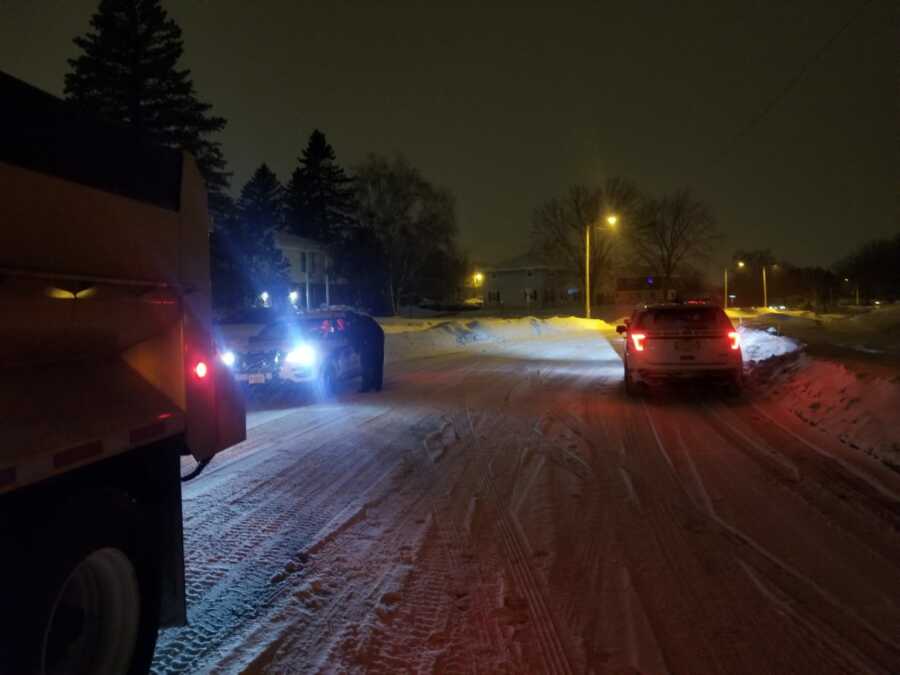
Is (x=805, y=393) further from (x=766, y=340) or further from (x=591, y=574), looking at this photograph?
(x=766, y=340)

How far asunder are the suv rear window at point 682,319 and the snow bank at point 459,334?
1097 centimetres

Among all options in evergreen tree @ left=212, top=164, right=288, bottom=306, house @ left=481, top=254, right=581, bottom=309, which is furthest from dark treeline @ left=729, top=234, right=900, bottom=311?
evergreen tree @ left=212, top=164, right=288, bottom=306

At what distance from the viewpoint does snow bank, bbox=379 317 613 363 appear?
85.5ft

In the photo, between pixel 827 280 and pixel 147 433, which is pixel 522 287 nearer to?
pixel 827 280

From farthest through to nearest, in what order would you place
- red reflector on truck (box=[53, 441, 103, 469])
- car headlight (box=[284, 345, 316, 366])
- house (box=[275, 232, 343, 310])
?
house (box=[275, 232, 343, 310]), car headlight (box=[284, 345, 316, 366]), red reflector on truck (box=[53, 441, 103, 469])

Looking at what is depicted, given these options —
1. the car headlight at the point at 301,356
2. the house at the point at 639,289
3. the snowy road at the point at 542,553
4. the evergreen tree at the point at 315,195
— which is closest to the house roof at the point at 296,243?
the evergreen tree at the point at 315,195

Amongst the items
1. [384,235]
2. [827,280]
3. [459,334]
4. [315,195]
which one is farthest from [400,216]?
[827,280]

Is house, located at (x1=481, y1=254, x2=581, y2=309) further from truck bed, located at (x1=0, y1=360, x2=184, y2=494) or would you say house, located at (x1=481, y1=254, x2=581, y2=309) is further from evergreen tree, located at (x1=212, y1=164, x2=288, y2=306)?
truck bed, located at (x1=0, y1=360, x2=184, y2=494)

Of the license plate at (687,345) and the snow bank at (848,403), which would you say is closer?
the snow bank at (848,403)

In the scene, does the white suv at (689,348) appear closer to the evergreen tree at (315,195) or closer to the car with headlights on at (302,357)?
the car with headlights on at (302,357)

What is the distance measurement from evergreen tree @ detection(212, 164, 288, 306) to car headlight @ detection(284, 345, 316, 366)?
110 ft

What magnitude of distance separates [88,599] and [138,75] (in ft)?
153

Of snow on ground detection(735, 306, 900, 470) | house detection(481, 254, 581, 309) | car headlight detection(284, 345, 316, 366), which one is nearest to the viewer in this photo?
snow on ground detection(735, 306, 900, 470)

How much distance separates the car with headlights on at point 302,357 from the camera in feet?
46.9
